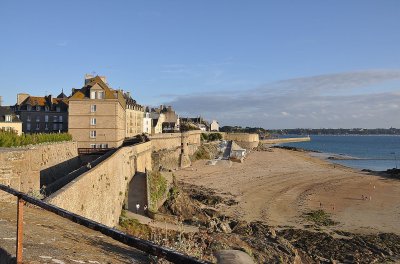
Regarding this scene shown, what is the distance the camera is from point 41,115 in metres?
49.6

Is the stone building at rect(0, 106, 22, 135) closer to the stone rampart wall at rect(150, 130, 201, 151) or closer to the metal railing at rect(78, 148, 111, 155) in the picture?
the metal railing at rect(78, 148, 111, 155)

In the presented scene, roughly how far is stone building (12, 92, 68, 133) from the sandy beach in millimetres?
16594

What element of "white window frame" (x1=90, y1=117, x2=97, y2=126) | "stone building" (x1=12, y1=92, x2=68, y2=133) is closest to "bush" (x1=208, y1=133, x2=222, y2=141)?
"stone building" (x1=12, y1=92, x2=68, y2=133)

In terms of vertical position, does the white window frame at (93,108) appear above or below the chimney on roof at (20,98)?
below

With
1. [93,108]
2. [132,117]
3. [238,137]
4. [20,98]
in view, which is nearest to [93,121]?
[93,108]

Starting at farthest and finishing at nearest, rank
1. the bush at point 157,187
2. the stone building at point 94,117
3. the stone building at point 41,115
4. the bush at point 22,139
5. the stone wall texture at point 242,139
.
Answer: the stone wall texture at point 242,139
the stone building at point 41,115
the stone building at point 94,117
the bush at point 157,187
the bush at point 22,139

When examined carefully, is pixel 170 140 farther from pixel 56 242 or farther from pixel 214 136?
pixel 56 242

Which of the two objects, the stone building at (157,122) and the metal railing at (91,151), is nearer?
the metal railing at (91,151)

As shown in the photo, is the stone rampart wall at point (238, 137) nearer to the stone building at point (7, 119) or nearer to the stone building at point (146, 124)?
the stone building at point (146, 124)

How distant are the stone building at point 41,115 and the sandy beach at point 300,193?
1659cm

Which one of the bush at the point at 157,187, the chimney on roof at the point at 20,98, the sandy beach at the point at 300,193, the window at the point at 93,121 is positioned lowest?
the sandy beach at the point at 300,193

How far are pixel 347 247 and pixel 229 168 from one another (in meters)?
37.7

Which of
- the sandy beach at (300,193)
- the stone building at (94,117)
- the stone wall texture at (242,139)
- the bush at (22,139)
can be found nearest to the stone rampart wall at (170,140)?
the sandy beach at (300,193)

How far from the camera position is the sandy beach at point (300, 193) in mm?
30078
